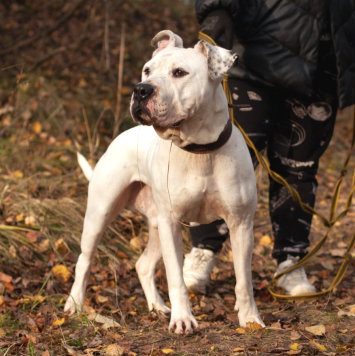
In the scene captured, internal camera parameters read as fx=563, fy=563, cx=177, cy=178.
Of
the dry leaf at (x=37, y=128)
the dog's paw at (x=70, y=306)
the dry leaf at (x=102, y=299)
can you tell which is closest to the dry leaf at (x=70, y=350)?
the dog's paw at (x=70, y=306)

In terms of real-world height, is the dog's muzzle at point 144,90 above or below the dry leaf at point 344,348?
above

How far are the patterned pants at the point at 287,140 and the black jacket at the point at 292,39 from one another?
0.18 meters

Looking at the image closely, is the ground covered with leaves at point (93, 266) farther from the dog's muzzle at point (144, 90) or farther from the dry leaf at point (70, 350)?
the dog's muzzle at point (144, 90)

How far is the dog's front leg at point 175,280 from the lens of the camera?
3012 millimetres

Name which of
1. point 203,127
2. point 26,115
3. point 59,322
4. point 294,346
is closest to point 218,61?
point 203,127

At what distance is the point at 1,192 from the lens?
5172 mm

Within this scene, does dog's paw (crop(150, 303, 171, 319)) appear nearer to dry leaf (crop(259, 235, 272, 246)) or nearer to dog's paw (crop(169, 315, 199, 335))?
dog's paw (crop(169, 315, 199, 335))

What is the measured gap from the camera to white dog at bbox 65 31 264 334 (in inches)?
107

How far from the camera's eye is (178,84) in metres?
2.74

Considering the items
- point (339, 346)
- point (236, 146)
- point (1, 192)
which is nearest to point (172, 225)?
point (236, 146)

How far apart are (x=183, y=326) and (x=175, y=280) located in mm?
246

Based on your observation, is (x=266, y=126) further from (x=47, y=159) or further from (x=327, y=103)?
(x=47, y=159)

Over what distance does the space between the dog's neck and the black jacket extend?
1.02 meters

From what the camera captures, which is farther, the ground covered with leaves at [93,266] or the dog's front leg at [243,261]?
the dog's front leg at [243,261]
